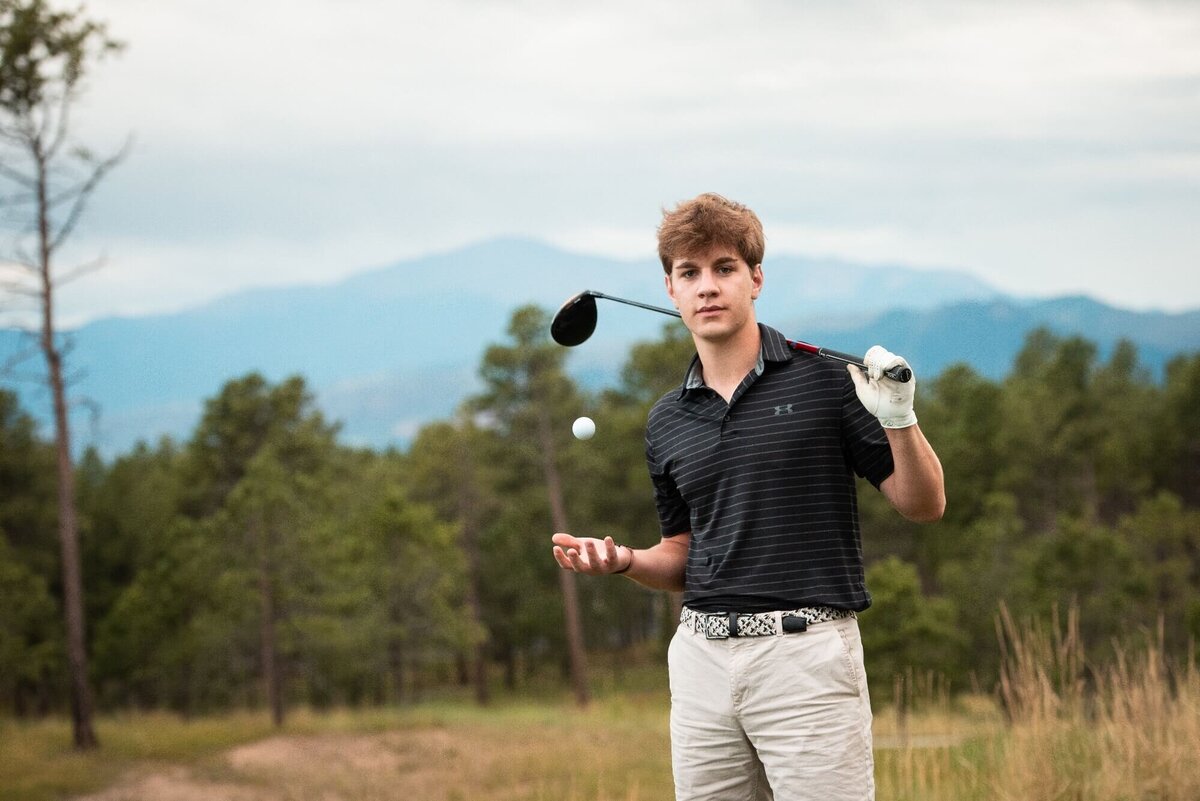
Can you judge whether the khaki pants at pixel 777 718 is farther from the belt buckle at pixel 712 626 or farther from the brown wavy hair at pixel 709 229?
the brown wavy hair at pixel 709 229

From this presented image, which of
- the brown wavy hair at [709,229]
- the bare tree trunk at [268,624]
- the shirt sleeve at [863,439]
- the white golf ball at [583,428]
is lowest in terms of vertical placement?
the bare tree trunk at [268,624]

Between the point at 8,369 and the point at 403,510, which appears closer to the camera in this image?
the point at 8,369

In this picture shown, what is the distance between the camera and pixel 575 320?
3410mm

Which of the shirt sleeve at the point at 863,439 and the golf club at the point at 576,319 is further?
the golf club at the point at 576,319

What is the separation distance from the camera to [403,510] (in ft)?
93.5

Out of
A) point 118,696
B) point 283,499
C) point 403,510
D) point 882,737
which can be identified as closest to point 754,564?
point 882,737

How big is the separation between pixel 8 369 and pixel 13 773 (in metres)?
5.28

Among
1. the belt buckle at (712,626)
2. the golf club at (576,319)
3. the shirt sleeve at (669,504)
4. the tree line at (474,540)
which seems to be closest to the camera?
the belt buckle at (712,626)

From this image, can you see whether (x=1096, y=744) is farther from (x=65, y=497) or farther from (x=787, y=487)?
(x=65, y=497)

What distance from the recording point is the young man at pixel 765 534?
263cm

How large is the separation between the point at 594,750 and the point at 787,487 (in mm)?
14281

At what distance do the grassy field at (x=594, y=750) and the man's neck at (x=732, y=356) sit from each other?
2193mm

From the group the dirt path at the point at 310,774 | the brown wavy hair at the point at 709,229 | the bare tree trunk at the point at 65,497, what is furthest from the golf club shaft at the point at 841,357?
the bare tree trunk at the point at 65,497

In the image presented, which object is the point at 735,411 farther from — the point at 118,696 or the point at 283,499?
the point at 118,696
